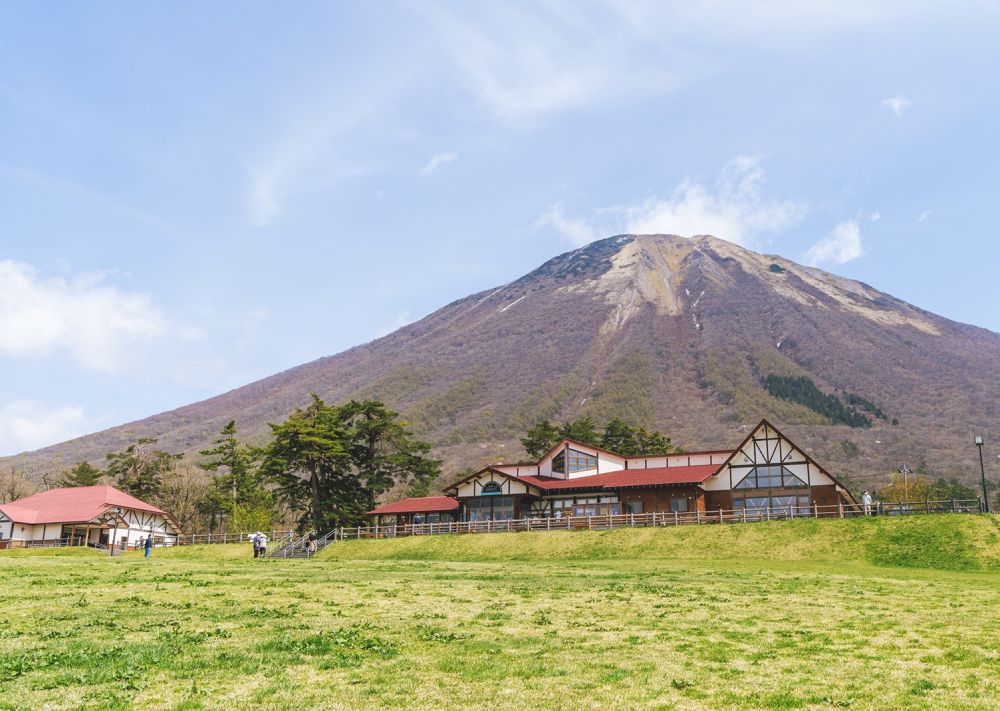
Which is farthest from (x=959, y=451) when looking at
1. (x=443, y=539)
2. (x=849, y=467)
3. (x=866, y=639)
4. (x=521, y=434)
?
(x=866, y=639)

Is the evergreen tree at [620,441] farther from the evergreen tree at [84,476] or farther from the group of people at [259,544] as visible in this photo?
the evergreen tree at [84,476]

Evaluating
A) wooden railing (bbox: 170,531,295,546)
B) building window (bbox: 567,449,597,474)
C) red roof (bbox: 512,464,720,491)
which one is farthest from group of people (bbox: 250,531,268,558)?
building window (bbox: 567,449,597,474)

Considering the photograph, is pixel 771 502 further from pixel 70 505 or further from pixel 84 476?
pixel 84 476

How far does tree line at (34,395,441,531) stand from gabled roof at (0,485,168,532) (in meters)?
7.93

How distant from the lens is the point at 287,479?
62219mm

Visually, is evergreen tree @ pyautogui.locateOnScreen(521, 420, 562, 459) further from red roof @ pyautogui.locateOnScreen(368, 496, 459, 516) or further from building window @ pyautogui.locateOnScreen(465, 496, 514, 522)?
building window @ pyautogui.locateOnScreen(465, 496, 514, 522)

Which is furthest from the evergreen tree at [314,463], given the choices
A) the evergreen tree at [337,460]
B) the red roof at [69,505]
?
the red roof at [69,505]

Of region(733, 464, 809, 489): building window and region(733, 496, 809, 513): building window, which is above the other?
region(733, 464, 809, 489): building window

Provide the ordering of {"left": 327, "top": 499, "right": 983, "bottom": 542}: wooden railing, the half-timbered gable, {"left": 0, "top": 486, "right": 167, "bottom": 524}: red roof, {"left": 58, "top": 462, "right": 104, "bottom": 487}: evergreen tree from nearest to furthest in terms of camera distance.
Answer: {"left": 327, "top": 499, "right": 983, "bottom": 542}: wooden railing
the half-timbered gable
{"left": 0, "top": 486, "right": 167, "bottom": 524}: red roof
{"left": 58, "top": 462, "right": 104, "bottom": 487}: evergreen tree

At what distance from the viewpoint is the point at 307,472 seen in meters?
65.6

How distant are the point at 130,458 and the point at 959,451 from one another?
140 meters

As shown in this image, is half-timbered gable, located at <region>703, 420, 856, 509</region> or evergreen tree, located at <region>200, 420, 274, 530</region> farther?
evergreen tree, located at <region>200, 420, 274, 530</region>

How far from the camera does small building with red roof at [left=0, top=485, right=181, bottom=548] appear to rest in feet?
221

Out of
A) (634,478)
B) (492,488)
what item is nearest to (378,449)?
(492,488)
